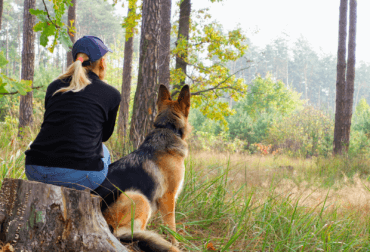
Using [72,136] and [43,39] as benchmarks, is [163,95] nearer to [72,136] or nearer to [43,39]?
[72,136]

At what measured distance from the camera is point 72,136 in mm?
2266

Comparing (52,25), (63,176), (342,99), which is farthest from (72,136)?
(342,99)

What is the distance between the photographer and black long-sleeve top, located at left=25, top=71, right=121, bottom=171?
226 cm

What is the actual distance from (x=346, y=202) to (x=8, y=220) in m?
4.72

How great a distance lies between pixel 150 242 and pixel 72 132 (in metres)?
1.13

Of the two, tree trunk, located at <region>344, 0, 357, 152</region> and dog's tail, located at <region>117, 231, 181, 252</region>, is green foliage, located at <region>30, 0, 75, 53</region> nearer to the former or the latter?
dog's tail, located at <region>117, 231, 181, 252</region>

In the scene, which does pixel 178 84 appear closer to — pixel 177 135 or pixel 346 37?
pixel 177 135

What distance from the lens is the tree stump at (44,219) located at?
1717mm

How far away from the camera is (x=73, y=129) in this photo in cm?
227

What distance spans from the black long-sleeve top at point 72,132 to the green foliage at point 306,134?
341 inches

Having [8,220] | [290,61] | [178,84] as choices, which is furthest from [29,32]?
[290,61]

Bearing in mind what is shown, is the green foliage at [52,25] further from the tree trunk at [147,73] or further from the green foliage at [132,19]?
the green foliage at [132,19]

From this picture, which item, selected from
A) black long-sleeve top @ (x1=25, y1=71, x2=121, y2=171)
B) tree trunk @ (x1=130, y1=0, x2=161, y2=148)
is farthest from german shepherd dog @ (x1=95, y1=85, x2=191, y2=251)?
tree trunk @ (x1=130, y1=0, x2=161, y2=148)

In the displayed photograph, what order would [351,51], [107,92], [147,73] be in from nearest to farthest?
[107,92] < [147,73] < [351,51]
